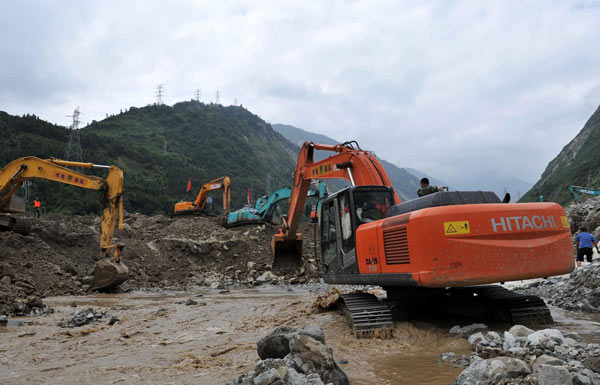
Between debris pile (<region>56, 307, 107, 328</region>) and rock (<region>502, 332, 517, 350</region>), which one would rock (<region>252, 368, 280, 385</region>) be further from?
debris pile (<region>56, 307, 107, 328</region>)

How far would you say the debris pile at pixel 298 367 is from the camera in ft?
10.1

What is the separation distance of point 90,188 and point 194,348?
34.7ft

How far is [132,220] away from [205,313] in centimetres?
1908

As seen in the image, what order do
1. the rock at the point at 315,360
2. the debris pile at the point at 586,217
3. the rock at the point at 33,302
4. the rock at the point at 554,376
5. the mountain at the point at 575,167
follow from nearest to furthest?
1. the rock at the point at 554,376
2. the rock at the point at 315,360
3. the rock at the point at 33,302
4. the debris pile at the point at 586,217
5. the mountain at the point at 575,167

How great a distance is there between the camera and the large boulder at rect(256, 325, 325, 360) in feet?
12.7

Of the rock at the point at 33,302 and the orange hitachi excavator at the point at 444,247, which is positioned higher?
the orange hitachi excavator at the point at 444,247

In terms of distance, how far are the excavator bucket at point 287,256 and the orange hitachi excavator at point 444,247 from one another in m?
8.68

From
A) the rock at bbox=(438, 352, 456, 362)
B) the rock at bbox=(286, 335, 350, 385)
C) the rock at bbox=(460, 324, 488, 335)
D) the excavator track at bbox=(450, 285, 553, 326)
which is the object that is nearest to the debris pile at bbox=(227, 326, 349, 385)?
the rock at bbox=(286, 335, 350, 385)

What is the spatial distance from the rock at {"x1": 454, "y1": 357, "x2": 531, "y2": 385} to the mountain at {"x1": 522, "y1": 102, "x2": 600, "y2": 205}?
4596 centimetres

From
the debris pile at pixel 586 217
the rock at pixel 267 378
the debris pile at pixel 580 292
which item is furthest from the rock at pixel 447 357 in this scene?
the debris pile at pixel 586 217

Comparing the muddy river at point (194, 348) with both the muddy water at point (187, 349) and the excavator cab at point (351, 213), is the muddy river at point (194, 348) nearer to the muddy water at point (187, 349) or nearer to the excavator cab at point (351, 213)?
the muddy water at point (187, 349)

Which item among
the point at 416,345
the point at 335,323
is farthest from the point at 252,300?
the point at 416,345

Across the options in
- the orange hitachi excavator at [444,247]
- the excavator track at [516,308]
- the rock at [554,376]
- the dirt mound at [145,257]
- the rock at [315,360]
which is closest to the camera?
the rock at [554,376]

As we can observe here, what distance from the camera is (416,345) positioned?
197 inches
